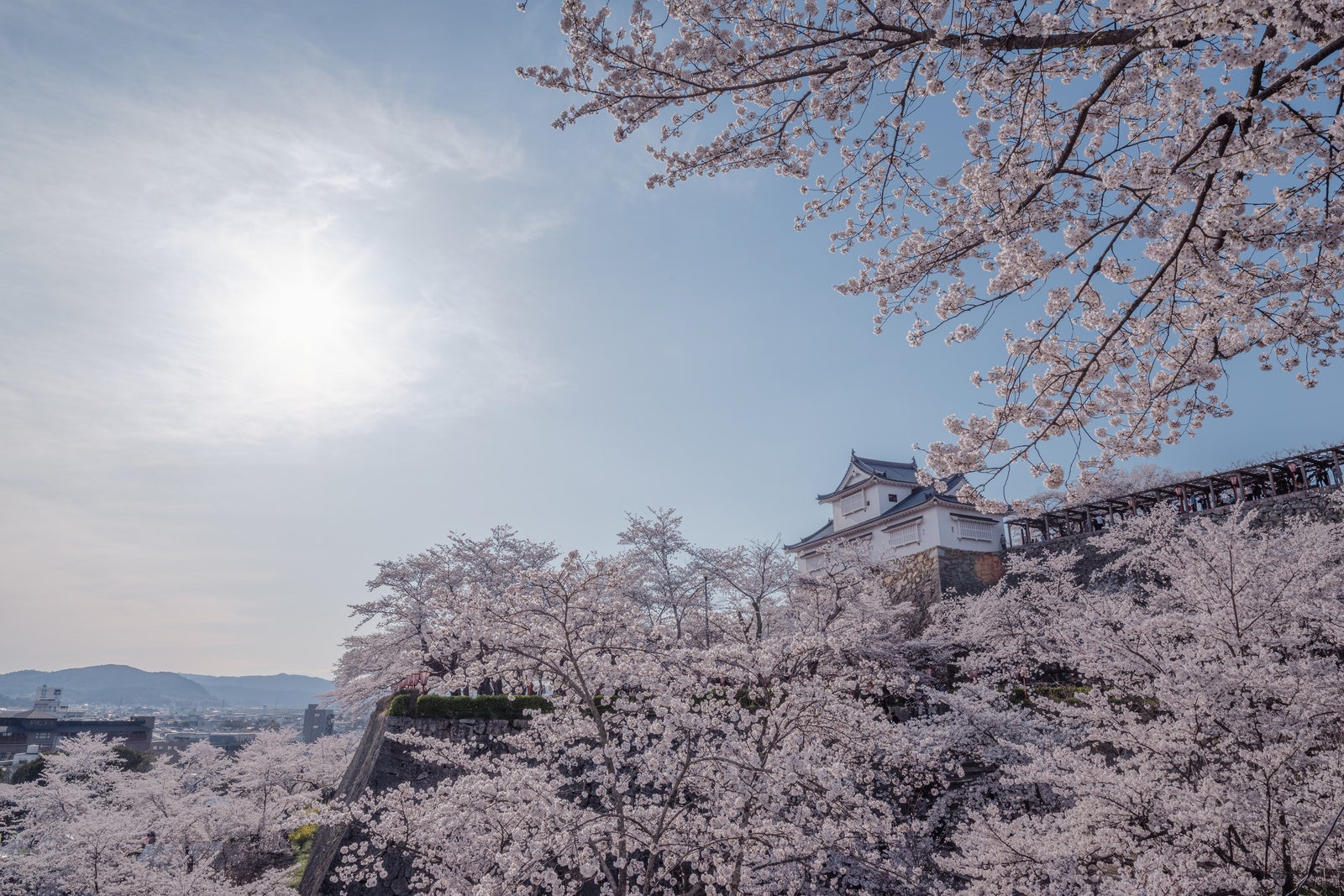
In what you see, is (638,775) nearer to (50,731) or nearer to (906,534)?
(906,534)

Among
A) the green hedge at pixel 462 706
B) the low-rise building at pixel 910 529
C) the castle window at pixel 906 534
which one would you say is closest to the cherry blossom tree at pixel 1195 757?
the green hedge at pixel 462 706

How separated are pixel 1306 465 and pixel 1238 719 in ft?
49.0

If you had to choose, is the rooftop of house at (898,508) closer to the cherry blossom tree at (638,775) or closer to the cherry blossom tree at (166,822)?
the cherry blossom tree at (638,775)

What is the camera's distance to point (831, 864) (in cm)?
977

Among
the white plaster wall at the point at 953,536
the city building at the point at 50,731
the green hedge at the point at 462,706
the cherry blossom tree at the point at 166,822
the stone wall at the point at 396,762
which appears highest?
the white plaster wall at the point at 953,536

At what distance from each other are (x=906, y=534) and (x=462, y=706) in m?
18.6

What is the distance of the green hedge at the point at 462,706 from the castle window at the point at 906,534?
55.9 feet

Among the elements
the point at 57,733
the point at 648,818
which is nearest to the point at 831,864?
the point at 648,818

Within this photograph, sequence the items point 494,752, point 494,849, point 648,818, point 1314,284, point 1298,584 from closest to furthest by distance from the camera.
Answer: point 1314,284 < point 648,818 < point 494,849 < point 1298,584 < point 494,752

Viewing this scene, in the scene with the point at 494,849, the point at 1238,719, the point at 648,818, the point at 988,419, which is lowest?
the point at 494,849

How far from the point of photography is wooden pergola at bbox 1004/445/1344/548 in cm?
1731

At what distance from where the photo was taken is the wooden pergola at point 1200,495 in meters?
17.3

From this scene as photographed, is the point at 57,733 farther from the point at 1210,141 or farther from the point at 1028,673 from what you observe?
the point at 1210,141

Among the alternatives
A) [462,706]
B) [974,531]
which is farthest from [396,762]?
[974,531]
